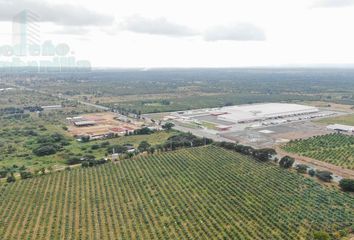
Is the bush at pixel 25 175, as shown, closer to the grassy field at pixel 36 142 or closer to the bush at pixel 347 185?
the grassy field at pixel 36 142

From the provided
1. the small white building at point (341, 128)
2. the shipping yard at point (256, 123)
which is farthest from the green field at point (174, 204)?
the small white building at point (341, 128)

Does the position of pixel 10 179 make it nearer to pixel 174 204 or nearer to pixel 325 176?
pixel 174 204

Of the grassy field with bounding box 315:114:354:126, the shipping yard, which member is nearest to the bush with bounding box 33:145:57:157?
the shipping yard

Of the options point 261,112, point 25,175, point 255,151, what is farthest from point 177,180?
point 261,112

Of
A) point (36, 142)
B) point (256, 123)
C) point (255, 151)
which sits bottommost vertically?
point (36, 142)

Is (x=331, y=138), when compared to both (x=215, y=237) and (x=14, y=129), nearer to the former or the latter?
(x=215, y=237)

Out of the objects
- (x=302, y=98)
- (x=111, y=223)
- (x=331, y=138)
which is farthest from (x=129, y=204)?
(x=302, y=98)
